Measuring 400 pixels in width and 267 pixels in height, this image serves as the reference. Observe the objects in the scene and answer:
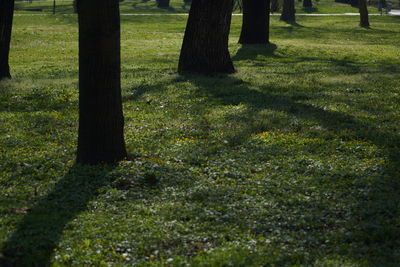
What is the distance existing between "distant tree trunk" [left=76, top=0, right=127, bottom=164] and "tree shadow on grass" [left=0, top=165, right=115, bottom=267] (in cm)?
33

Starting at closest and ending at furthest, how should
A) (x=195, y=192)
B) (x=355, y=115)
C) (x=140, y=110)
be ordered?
(x=195, y=192) < (x=355, y=115) < (x=140, y=110)

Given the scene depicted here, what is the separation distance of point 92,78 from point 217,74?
826 centimetres

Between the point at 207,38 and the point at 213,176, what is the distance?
845cm

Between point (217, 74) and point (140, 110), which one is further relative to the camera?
point (217, 74)

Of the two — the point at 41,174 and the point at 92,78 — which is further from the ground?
the point at 92,78

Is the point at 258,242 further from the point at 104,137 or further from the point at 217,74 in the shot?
the point at 217,74

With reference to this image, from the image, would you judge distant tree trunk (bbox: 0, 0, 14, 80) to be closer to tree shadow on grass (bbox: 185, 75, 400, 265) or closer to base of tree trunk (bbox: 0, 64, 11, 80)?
base of tree trunk (bbox: 0, 64, 11, 80)

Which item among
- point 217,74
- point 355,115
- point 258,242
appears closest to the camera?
point 258,242

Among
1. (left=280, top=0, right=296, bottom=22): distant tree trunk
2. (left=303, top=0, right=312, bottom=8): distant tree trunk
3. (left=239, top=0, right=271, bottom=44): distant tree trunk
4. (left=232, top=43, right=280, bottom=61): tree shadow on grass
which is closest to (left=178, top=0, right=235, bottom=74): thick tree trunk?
(left=232, top=43, right=280, bottom=61): tree shadow on grass

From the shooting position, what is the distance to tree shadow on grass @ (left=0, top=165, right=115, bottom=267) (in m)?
6.03

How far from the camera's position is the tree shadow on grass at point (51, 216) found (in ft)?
19.8

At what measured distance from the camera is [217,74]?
651 inches

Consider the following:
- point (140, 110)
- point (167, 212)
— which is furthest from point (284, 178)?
point (140, 110)

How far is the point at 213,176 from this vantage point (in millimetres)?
8438
